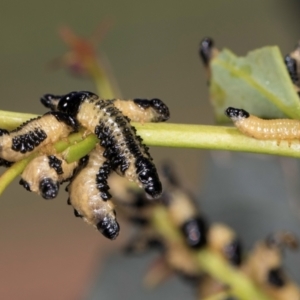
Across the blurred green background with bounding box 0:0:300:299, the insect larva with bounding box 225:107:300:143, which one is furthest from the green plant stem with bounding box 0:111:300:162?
the blurred green background with bounding box 0:0:300:299

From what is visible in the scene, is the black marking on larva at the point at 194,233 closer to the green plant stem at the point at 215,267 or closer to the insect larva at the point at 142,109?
the green plant stem at the point at 215,267

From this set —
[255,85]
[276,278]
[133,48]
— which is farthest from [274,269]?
[133,48]

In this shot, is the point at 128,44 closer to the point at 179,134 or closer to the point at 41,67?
the point at 41,67

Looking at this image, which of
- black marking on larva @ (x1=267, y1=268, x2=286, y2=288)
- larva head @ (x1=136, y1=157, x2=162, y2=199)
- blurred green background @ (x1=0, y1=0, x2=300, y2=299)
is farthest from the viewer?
blurred green background @ (x1=0, y1=0, x2=300, y2=299)

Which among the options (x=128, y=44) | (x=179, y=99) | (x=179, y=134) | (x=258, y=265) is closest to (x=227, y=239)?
(x=258, y=265)

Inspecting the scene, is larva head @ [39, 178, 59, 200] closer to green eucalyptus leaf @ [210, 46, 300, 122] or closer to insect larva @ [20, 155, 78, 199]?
insect larva @ [20, 155, 78, 199]

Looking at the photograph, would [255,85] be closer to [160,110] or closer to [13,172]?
[160,110]
